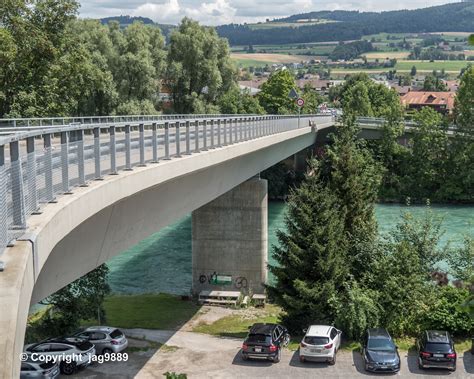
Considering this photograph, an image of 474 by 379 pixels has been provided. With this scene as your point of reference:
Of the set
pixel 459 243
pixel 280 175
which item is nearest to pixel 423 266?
pixel 459 243

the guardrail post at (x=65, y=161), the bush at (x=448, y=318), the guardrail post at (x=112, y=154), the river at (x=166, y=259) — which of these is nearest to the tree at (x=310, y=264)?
the bush at (x=448, y=318)

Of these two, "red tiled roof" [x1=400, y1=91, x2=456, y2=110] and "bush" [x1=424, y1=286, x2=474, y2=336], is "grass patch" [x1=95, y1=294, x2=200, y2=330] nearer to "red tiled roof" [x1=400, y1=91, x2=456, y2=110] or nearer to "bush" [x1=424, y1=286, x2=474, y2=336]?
"bush" [x1=424, y1=286, x2=474, y2=336]

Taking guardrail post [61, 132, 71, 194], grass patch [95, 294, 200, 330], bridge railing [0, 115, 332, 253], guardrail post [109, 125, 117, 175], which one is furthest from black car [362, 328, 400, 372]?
guardrail post [61, 132, 71, 194]

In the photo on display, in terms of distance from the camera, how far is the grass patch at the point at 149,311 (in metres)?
25.3

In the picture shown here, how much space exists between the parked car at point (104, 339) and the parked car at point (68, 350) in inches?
28.4

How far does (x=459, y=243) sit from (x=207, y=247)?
16001 millimetres

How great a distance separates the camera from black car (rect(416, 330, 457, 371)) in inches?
750

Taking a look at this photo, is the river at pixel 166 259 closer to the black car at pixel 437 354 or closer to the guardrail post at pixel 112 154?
the black car at pixel 437 354

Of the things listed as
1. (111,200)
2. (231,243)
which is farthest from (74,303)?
(231,243)

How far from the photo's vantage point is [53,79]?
3659 centimetres

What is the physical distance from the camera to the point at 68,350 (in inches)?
732

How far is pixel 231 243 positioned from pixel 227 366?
1259 cm

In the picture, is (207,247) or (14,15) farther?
(14,15)

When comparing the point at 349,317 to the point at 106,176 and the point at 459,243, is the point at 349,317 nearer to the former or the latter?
the point at 106,176
